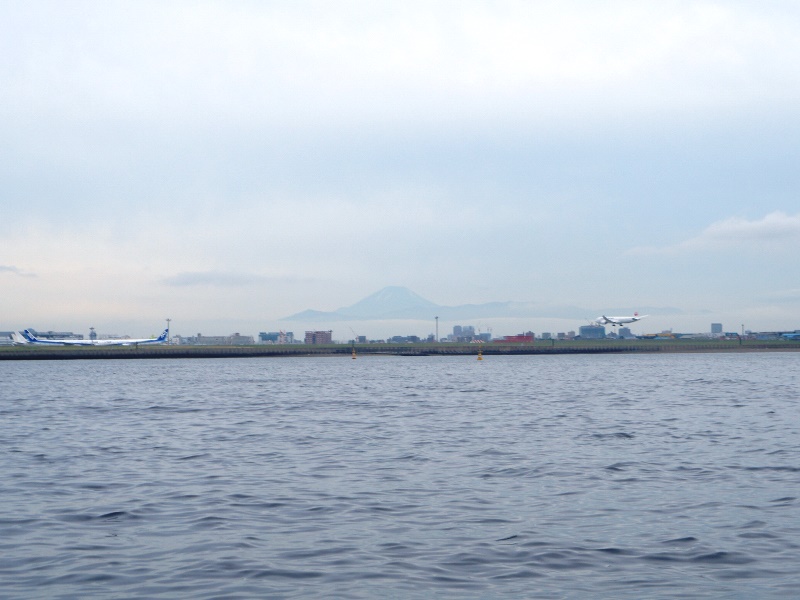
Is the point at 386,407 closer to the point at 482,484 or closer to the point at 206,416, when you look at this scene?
the point at 206,416

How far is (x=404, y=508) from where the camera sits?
61.1ft

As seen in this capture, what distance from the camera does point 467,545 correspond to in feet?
49.8

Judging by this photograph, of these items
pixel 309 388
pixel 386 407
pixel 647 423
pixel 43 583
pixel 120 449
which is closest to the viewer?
pixel 43 583

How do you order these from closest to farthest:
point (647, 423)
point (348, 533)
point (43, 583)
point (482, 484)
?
point (43, 583)
point (348, 533)
point (482, 484)
point (647, 423)

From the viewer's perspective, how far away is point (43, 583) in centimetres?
1306

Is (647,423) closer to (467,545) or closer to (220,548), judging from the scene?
(467,545)

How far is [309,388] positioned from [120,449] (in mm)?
42669

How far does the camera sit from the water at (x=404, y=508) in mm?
13156

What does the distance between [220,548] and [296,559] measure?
1.70 m

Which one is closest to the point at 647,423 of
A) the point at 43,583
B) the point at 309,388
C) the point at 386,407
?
the point at 386,407

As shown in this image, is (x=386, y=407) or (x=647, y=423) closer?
(x=647, y=423)

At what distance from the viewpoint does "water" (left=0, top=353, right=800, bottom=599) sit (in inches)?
518

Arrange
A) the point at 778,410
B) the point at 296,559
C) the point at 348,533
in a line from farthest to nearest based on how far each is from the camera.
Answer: the point at 778,410 → the point at 348,533 → the point at 296,559

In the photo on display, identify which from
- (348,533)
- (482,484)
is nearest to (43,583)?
(348,533)
